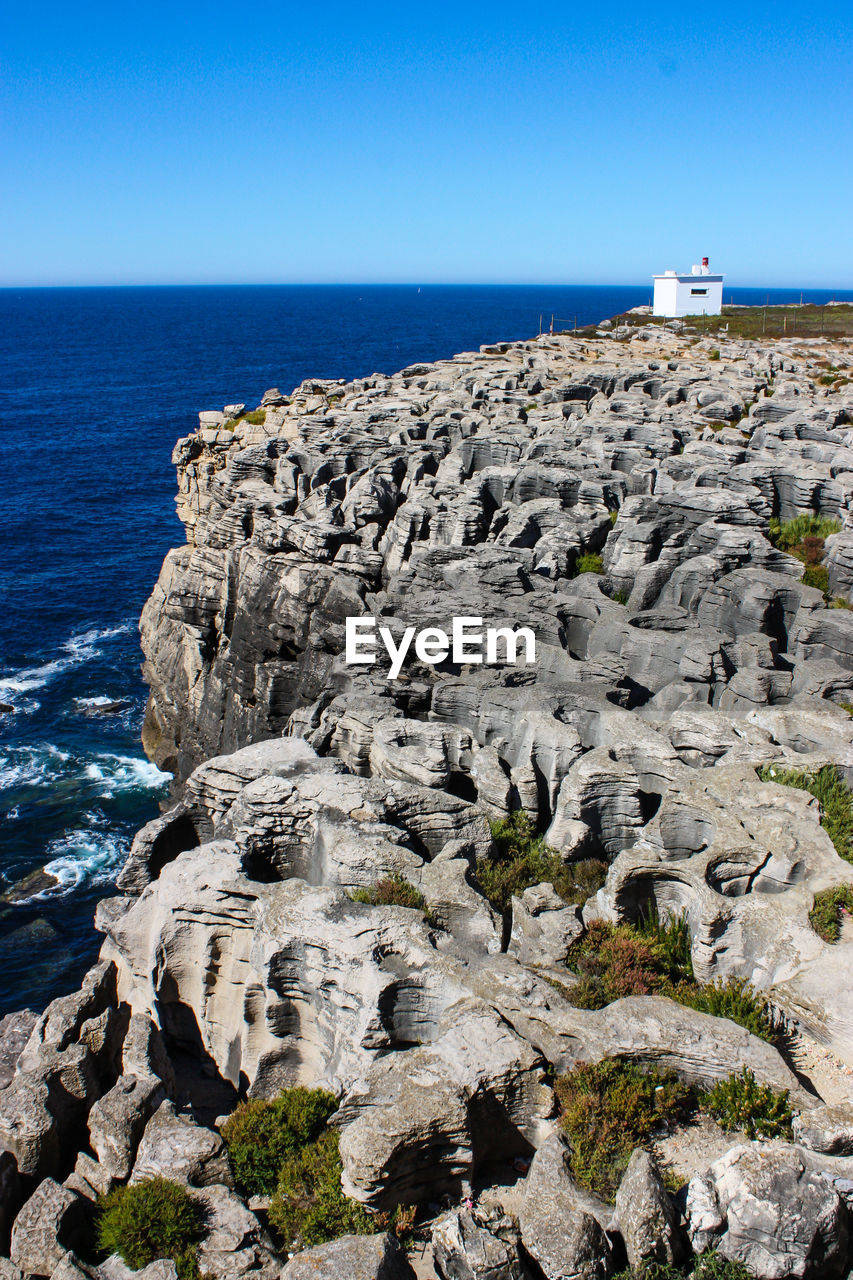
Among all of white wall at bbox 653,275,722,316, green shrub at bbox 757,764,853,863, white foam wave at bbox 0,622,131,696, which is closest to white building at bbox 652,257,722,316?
white wall at bbox 653,275,722,316

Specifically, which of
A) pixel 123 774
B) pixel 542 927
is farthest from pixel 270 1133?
pixel 123 774

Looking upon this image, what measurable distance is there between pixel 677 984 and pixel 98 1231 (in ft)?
31.8

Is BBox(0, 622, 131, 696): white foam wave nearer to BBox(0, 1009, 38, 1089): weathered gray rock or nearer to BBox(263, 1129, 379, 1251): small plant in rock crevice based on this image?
BBox(0, 1009, 38, 1089): weathered gray rock

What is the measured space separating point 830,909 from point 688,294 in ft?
423

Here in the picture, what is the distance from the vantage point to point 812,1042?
13508 millimetres

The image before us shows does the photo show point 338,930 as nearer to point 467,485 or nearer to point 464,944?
point 464,944

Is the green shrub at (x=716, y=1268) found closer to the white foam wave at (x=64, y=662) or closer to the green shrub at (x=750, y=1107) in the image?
the green shrub at (x=750, y=1107)

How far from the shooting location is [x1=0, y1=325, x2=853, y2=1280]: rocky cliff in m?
12.2

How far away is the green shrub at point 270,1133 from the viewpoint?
44.6 feet

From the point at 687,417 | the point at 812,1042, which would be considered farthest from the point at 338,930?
the point at 687,417

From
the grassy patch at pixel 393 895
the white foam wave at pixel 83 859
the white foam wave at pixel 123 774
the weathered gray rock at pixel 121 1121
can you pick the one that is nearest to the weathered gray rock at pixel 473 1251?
the grassy patch at pixel 393 895

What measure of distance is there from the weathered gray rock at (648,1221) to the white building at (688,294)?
431ft

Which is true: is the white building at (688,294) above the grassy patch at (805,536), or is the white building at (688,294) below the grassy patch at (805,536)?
above

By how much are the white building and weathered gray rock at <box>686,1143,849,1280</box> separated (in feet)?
430
